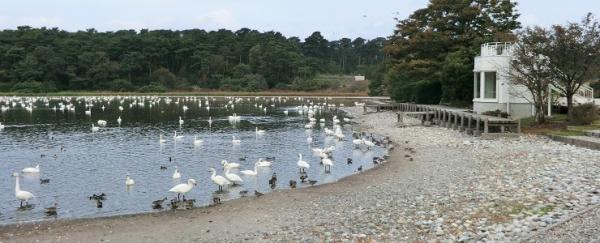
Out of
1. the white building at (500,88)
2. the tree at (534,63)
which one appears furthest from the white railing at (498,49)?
the tree at (534,63)

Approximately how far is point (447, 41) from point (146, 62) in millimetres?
75119

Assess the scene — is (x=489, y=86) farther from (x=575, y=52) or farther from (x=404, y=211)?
(x=404, y=211)

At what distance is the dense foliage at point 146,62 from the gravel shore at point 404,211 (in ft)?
295

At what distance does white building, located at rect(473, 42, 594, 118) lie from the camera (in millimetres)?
36594

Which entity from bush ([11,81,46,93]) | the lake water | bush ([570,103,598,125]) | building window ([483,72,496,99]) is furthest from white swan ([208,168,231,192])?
bush ([11,81,46,93])

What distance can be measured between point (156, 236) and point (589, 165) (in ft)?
45.5

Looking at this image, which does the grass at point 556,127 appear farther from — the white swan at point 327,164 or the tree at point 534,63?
the white swan at point 327,164

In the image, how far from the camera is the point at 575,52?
2998cm

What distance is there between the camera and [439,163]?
24.2 m

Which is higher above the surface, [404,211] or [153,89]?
[153,89]

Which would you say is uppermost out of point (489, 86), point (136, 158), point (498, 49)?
point (498, 49)

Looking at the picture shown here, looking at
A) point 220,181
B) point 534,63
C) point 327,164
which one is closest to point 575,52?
point 534,63

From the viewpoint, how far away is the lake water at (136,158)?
19984 mm

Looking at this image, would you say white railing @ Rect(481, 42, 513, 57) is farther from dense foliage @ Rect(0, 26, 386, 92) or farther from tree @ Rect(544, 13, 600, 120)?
dense foliage @ Rect(0, 26, 386, 92)
